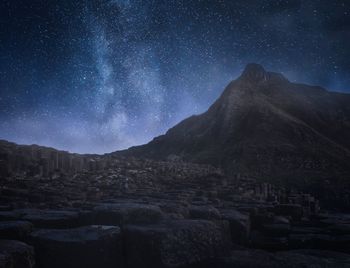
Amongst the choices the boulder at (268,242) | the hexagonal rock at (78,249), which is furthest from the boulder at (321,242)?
the hexagonal rock at (78,249)

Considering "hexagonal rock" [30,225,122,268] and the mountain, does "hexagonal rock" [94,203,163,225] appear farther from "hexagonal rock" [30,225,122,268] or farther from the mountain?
the mountain

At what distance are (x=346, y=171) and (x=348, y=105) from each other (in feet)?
133

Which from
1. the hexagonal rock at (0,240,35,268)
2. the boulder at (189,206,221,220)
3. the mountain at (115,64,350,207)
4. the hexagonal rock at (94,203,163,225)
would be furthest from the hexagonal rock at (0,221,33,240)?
the mountain at (115,64,350,207)

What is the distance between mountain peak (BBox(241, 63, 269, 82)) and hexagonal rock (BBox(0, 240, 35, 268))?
93.3m

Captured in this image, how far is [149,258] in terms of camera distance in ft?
11.6

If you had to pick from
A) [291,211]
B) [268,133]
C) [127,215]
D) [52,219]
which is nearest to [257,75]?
[268,133]

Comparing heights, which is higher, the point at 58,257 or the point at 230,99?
the point at 230,99

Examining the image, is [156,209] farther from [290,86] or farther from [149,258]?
[290,86]

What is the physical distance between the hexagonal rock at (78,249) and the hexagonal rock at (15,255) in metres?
0.17

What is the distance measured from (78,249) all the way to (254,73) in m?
96.5

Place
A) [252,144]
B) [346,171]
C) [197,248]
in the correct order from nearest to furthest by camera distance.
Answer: [197,248] → [346,171] → [252,144]

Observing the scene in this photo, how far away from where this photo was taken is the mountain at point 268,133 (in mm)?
51625

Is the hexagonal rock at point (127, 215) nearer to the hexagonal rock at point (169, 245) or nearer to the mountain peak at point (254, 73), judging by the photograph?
the hexagonal rock at point (169, 245)

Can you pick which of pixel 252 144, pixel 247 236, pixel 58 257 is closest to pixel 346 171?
pixel 252 144
